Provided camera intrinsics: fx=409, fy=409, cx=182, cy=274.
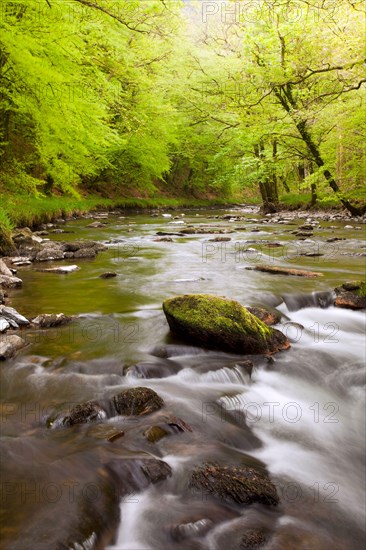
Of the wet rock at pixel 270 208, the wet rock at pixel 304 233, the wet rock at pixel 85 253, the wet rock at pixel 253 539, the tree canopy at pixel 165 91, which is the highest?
the tree canopy at pixel 165 91

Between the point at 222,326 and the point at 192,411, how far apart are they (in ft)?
3.93

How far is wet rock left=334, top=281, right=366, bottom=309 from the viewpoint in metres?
6.31

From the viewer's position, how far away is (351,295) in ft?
21.3

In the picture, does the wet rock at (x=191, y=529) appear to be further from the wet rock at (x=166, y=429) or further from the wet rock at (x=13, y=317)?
the wet rock at (x=13, y=317)

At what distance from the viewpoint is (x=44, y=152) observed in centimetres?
1250

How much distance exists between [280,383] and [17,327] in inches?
126

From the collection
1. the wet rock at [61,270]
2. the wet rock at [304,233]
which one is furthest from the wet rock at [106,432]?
the wet rock at [304,233]

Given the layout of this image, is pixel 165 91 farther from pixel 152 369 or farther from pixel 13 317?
pixel 152 369

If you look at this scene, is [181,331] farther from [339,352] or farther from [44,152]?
[44,152]

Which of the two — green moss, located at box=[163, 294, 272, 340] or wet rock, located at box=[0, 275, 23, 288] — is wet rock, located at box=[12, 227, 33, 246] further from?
green moss, located at box=[163, 294, 272, 340]

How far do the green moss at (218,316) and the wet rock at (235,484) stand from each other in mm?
1951

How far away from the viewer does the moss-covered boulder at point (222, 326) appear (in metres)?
4.61

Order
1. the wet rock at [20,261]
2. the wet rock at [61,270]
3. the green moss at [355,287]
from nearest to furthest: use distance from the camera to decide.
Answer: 1. the green moss at [355,287]
2. the wet rock at [61,270]
3. the wet rock at [20,261]

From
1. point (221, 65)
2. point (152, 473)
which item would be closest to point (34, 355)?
point (152, 473)
